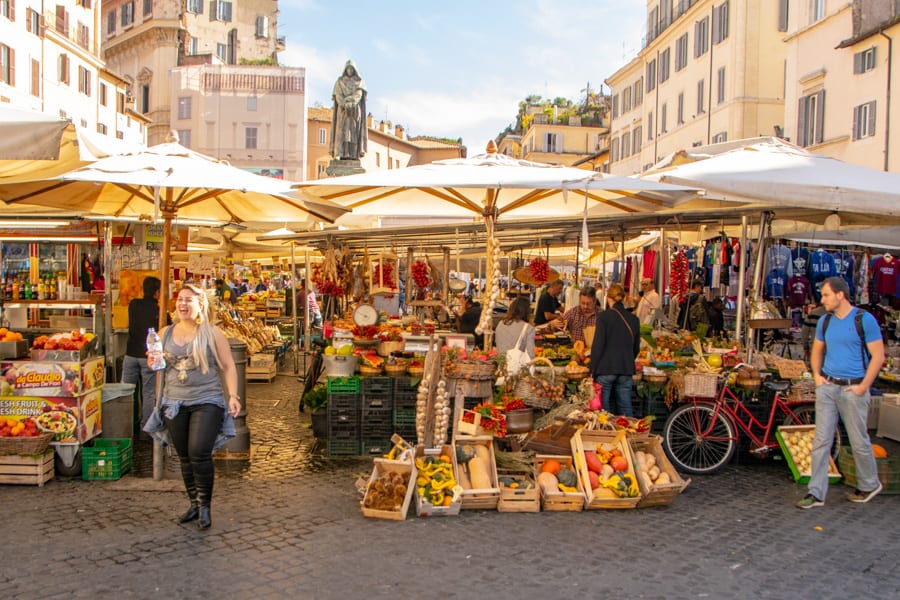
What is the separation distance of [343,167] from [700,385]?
45.2ft

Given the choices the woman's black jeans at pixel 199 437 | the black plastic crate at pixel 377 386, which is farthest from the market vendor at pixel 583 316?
the woman's black jeans at pixel 199 437

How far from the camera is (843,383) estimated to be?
6.28 m

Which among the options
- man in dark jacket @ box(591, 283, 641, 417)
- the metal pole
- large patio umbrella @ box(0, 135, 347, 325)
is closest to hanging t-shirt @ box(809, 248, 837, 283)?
the metal pole

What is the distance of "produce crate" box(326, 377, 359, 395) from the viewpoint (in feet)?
25.5

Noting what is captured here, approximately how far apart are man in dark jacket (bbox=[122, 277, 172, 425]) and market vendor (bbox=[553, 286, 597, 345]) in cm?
495

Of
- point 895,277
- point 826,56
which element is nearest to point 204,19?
point 826,56

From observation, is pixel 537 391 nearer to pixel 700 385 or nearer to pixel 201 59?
pixel 700 385

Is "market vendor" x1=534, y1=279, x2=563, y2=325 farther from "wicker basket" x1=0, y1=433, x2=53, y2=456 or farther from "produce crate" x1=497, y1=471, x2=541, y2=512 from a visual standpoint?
"wicker basket" x1=0, y1=433, x2=53, y2=456

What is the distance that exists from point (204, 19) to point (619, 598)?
64.7 m

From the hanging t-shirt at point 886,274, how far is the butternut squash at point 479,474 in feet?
34.8

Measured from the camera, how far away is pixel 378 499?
590 centimetres

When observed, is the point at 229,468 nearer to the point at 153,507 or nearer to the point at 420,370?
the point at 153,507

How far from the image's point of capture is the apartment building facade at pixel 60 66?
36.3m

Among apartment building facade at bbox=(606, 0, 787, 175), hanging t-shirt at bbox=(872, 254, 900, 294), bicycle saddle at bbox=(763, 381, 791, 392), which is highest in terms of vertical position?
apartment building facade at bbox=(606, 0, 787, 175)
